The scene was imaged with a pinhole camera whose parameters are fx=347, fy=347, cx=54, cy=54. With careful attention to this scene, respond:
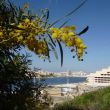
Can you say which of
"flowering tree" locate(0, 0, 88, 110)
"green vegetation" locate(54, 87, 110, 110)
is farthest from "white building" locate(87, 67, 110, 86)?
"flowering tree" locate(0, 0, 88, 110)

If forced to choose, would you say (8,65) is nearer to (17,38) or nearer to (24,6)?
(24,6)

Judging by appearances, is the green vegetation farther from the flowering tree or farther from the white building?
the white building

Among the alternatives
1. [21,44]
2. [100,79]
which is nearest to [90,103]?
[21,44]

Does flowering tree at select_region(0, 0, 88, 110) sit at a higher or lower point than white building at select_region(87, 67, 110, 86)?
lower

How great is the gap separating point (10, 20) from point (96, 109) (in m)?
7.52

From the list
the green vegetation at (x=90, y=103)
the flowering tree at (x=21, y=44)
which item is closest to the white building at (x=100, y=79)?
the green vegetation at (x=90, y=103)

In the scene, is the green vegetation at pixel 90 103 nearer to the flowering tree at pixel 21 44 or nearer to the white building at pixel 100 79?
the flowering tree at pixel 21 44

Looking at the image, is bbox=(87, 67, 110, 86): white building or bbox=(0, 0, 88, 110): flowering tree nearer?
bbox=(0, 0, 88, 110): flowering tree

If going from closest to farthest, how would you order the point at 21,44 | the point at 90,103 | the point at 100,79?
the point at 21,44 < the point at 90,103 < the point at 100,79

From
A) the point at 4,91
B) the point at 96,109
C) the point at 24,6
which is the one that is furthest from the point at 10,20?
the point at 96,109

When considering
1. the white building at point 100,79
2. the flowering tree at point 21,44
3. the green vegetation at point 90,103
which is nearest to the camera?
the flowering tree at point 21,44

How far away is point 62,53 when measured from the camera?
313 cm

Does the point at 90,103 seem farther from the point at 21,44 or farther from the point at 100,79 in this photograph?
the point at 100,79

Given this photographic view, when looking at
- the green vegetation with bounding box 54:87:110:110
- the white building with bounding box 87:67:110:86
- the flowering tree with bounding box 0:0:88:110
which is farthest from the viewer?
the white building with bounding box 87:67:110:86
